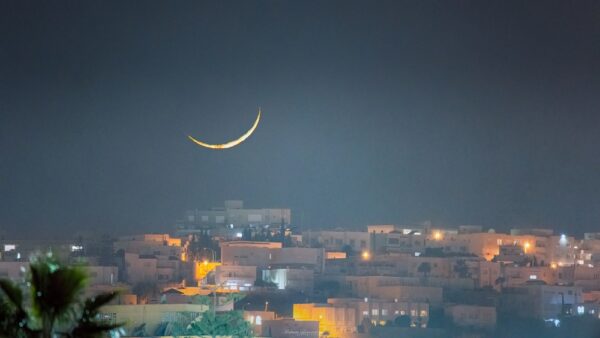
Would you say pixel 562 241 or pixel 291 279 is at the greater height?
pixel 562 241

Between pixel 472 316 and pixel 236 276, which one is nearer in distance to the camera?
pixel 472 316

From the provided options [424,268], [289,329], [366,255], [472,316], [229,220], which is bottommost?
[289,329]

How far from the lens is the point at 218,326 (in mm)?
25797

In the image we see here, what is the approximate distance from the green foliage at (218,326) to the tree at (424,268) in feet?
58.3

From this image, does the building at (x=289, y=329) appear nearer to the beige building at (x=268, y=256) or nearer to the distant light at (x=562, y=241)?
the beige building at (x=268, y=256)

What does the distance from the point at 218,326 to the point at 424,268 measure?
791 inches

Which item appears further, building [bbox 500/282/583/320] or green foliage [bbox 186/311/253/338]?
building [bbox 500/282/583/320]

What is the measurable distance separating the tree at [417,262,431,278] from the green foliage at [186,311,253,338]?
17782 millimetres

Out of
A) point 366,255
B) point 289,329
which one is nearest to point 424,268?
point 366,255

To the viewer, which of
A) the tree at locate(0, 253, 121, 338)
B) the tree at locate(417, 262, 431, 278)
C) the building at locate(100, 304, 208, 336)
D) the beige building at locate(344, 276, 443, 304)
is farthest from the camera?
the tree at locate(417, 262, 431, 278)

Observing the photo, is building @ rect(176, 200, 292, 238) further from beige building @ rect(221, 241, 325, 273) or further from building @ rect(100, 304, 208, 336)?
building @ rect(100, 304, 208, 336)

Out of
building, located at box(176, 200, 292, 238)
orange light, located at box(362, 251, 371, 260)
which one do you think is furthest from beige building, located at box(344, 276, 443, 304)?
building, located at box(176, 200, 292, 238)

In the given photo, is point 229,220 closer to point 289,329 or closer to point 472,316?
point 472,316

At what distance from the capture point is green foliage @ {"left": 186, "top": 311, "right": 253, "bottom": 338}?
25641mm
